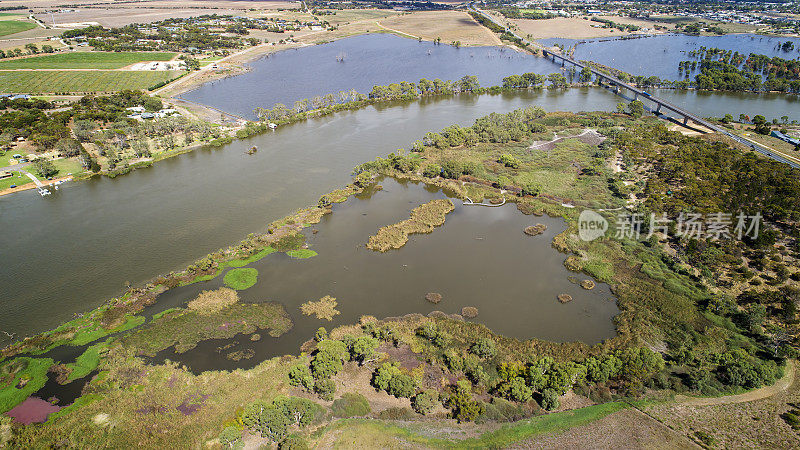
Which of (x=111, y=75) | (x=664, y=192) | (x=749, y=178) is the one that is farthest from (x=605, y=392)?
(x=111, y=75)

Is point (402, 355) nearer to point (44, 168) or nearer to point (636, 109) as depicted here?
point (44, 168)

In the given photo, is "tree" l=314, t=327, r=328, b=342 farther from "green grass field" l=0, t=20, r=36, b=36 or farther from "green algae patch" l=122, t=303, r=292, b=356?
"green grass field" l=0, t=20, r=36, b=36

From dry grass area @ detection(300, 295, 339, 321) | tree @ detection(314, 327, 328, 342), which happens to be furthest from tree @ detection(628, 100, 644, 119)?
tree @ detection(314, 327, 328, 342)

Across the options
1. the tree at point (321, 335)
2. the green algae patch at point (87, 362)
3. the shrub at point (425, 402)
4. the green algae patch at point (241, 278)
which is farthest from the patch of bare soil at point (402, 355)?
the green algae patch at point (87, 362)

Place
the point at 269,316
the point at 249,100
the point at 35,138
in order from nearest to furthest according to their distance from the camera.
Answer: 1. the point at 269,316
2. the point at 35,138
3. the point at 249,100

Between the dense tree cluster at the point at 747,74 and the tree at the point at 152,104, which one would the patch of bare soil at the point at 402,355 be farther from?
the dense tree cluster at the point at 747,74

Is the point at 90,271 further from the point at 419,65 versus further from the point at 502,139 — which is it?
the point at 419,65
